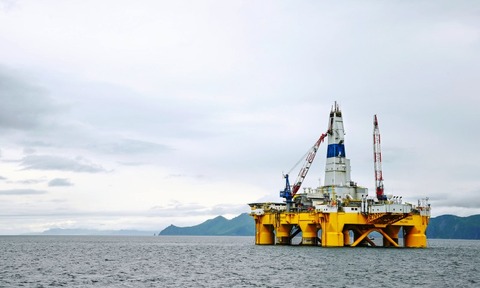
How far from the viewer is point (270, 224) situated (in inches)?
4107

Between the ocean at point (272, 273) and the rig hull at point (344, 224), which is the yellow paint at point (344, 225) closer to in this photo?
the rig hull at point (344, 224)

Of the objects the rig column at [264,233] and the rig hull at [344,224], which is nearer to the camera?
the rig hull at [344,224]

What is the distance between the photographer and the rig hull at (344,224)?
8750 centimetres

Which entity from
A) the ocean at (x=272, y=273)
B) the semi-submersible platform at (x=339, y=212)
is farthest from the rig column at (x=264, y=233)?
the ocean at (x=272, y=273)

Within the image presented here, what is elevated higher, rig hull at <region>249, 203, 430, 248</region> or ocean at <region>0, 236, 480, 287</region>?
rig hull at <region>249, 203, 430, 248</region>

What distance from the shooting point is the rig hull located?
8750 cm

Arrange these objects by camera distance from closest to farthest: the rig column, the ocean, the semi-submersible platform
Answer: the ocean → the semi-submersible platform → the rig column

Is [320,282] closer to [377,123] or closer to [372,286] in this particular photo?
[372,286]

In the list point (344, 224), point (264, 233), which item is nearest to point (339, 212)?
point (344, 224)

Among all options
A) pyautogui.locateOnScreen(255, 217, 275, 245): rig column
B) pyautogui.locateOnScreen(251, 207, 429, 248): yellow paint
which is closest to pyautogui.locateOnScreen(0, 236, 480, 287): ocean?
pyautogui.locateOnScreen(251, 207, 429, 248): yellow paint

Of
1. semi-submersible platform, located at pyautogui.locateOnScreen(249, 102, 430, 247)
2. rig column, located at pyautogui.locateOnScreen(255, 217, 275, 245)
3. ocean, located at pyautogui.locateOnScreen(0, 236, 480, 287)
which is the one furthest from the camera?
rig column, located at pyautogui.locateOnScreen(255, 217, 275, 245)

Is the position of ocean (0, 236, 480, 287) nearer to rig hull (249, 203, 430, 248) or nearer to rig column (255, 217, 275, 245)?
rig hull (249, 203, 430, 248)

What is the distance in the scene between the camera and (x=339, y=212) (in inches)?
3450

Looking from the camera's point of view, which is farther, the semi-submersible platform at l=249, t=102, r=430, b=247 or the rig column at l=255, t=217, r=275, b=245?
the rig column at l=255, t=217, r=275, b=245
